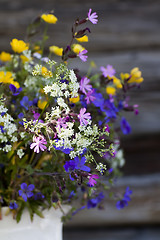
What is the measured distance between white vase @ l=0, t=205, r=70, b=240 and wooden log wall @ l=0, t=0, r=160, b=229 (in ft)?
1.94

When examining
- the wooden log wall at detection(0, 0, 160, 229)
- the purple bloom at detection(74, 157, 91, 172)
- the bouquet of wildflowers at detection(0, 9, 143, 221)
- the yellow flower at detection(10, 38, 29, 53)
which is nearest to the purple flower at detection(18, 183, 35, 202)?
the bouquet of wildflowers at detection(0, 9, 143, 221)

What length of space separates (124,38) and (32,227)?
2.79ft

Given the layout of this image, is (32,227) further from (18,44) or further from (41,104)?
(18,44)

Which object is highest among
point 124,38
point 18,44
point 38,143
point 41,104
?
point 124,38

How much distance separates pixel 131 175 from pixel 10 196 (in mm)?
725

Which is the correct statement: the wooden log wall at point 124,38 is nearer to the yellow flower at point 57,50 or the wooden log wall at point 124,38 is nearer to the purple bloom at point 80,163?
the yellow flower at point 57,50

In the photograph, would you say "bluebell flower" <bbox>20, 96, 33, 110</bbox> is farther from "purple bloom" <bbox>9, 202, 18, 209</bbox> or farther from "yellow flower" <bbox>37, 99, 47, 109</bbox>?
"purple bloom" <bbox>9, 202, 18, 209</bbox>

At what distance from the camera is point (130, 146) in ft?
4.32

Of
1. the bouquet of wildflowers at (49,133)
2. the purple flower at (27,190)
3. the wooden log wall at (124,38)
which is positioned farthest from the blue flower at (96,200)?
the wooden log wall at (124,38)

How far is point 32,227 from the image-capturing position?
703mm

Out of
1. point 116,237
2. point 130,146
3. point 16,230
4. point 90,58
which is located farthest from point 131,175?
point 16,230

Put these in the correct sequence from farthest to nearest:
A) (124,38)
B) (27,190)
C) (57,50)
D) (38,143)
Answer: (124,38) → (57,50) → (27,190) → (38,143)

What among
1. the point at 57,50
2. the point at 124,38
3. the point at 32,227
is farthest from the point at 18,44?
the point at 124,38

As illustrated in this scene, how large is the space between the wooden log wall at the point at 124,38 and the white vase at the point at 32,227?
592 mm
